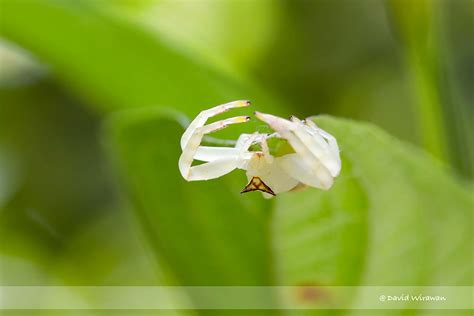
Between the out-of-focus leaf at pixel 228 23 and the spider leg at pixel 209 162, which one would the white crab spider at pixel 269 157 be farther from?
the out-of-focus leaf at pixel 228 23

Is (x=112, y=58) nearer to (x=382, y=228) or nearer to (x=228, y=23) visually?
(x=382, y=228)

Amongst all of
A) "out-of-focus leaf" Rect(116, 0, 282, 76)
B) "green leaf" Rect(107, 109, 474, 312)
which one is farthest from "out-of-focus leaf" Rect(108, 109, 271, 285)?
"out-of-focus leaf" Rect(116, 0, 282, 76)

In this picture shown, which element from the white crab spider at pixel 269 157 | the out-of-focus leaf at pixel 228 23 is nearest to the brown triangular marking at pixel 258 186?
the white crab spider at pixel 269 157

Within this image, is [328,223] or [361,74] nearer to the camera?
[328,223]

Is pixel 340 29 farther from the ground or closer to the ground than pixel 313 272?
farther from the ground

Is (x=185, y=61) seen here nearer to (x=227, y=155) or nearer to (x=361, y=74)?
(x=227, y=155)

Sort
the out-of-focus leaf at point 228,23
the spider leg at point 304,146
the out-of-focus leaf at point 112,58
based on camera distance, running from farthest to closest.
Result: the out-of-focus leaf at point 228,23 < the out-of-focus leaf at point 112,58 < the spider leg at point 304,146

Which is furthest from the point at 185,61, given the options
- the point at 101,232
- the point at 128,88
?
the point at 101,232
